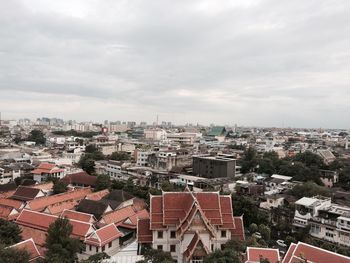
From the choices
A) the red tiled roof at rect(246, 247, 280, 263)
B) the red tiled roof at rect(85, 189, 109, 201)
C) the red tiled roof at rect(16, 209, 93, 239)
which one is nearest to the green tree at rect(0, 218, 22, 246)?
the red tiled roof at rect(16, 209, 93, 239)

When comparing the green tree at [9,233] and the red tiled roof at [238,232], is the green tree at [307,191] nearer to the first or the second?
the red tiled roof at [238,232]

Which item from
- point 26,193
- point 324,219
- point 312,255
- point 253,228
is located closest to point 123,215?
point 253,228

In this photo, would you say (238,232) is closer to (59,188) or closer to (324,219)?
(324,219)

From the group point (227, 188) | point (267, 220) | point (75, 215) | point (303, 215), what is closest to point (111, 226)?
point (75, 215)

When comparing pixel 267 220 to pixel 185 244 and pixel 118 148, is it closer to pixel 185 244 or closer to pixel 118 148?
pixel 185 244

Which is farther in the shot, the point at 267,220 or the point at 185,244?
the point at 267,220

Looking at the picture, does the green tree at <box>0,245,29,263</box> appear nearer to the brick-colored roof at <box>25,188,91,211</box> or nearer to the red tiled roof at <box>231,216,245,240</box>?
the red tiled roof at <box>231,216,245,240</box>

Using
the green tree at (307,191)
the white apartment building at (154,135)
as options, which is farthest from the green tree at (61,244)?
the white apartment building at (154,135)
